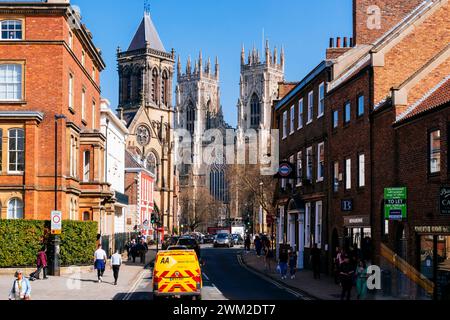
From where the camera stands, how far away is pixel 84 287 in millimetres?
31031

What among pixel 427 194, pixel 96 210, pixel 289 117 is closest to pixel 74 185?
pixel 96 210

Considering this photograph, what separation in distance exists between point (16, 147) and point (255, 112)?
473ft

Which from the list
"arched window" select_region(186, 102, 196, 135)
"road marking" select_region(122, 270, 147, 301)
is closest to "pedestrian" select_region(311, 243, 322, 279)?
"road marking" select_region(122, 270, 147, 301)

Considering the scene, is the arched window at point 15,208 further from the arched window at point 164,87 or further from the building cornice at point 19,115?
the arched window at point 164,87

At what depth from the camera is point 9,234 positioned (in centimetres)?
3703

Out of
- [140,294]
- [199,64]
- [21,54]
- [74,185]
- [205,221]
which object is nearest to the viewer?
[140,294]

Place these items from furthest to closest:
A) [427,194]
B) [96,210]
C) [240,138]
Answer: [240,138], [96,210], [427,194]

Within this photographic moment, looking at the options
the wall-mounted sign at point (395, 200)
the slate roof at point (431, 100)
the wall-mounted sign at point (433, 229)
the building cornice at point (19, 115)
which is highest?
the building cornice at point (19, 115)

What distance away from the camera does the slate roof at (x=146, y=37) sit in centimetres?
13738

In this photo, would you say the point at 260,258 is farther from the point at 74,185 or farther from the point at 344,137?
the point at 344,137

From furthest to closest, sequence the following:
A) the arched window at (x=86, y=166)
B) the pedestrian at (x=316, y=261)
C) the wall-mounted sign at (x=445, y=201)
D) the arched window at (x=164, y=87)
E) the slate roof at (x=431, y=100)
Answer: the arched window at (x=164, y=87) → the arched window at (x=86, y=166) → the pedestrian at (x=316, y=261) → the slate roof at (x=431, y=100) → the wall-mounted sign at (x=445, y=201)

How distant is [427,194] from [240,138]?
146 metres

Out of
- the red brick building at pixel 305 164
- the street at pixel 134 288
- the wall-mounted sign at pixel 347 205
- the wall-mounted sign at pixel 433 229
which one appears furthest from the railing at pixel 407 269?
the red brick building at pixel 305 164

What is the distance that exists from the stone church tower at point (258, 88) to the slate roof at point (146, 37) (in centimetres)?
4053
